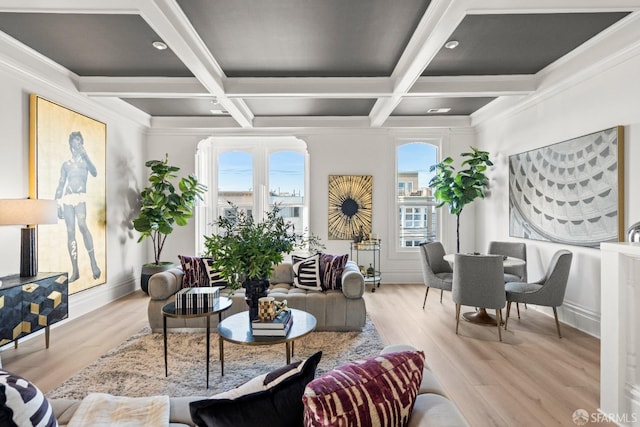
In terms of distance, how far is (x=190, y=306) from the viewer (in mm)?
2621

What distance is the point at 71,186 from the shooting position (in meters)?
4.05

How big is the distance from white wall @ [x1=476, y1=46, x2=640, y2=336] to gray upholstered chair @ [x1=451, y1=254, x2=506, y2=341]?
3.17ft

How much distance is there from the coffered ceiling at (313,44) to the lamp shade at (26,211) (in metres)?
1.48

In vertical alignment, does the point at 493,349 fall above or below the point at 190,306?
below

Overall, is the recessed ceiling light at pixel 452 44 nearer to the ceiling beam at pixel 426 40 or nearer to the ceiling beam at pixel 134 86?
the ceiling beam at pixel 426 40

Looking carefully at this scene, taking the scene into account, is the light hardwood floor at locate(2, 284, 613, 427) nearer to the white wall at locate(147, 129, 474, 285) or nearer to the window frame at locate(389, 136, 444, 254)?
the white wall at locate(147, 129, 474, 285)

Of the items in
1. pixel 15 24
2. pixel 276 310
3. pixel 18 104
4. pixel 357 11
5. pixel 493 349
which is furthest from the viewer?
pixel 18 104

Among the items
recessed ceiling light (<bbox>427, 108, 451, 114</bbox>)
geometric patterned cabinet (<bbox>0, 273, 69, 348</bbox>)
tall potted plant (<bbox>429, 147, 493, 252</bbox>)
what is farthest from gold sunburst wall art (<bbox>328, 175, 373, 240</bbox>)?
geometric patterned cabinet (<bbox>0, 273, 69, 348</bbox>)

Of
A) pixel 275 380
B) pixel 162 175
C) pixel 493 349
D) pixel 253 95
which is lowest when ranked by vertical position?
pixel 493 349

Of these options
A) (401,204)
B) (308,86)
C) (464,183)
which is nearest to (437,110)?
(464,183)

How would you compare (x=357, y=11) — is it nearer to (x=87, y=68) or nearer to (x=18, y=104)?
(x=87, y=68)

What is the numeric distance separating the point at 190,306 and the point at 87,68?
303 cm

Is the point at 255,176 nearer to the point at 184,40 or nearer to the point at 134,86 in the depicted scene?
the point at 134,86

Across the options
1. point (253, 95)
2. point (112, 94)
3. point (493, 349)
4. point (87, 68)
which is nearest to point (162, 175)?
point (112, 94)
